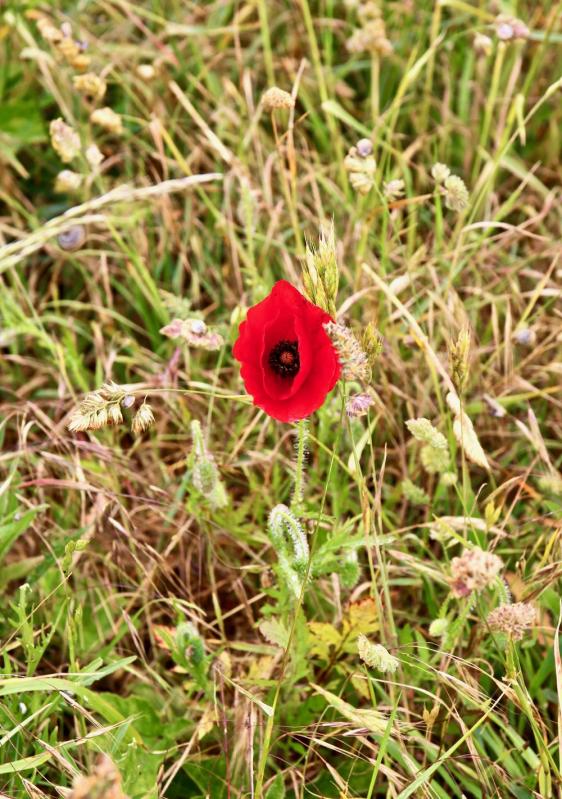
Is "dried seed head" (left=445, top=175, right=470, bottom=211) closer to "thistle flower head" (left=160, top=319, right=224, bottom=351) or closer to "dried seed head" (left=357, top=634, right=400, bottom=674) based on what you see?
"thistle flower head" (left=160, top=319, right=224, bottom=351)

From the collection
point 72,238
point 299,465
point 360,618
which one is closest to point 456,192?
point 299,465

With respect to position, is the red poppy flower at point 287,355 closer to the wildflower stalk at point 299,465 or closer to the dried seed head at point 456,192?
the wildflower stalk at point 299,465

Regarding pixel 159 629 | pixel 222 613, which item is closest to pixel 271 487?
pixel 222 613

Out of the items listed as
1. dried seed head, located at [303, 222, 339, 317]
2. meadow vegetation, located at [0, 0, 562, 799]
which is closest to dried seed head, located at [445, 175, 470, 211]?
meadow vegetation, located at [0, 0, 562, 799]

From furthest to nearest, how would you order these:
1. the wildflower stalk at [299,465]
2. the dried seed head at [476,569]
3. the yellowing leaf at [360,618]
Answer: the yellowing leaf at [360,618], the wildflower stalk at [299,465], the dried seed head at [476,569]

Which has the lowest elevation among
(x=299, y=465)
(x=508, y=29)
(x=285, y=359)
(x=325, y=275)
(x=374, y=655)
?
(x=374, y=655)

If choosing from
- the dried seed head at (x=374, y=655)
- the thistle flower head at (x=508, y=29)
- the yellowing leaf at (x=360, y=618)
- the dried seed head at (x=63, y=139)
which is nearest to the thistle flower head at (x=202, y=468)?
the yellowing leaf at (x=360, y=618)

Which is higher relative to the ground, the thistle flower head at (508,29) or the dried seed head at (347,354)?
the thistle flower head at (508,29)

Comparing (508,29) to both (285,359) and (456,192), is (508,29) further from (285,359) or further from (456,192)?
(285,359)

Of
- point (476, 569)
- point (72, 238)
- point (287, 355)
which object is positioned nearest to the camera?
point (476, 569)

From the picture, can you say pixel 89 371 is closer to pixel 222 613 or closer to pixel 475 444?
pixel 222 613
